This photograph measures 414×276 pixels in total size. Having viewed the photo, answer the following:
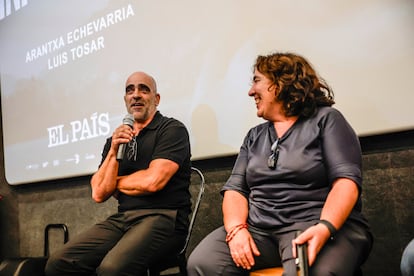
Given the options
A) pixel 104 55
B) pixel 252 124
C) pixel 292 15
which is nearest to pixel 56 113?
pixel 104 55

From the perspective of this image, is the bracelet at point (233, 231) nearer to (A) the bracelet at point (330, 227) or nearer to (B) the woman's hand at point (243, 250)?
(B) the woman's hand at point (243, 250)

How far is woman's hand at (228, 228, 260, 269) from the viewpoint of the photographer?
5.02ft

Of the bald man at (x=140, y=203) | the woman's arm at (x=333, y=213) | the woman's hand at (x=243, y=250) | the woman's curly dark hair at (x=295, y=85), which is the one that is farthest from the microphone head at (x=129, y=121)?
the woman's arm at (x=333, y=213)

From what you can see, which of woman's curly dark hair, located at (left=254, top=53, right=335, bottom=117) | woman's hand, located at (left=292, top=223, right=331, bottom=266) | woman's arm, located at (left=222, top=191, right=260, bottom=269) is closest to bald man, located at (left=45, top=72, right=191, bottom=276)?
woman's arm, located at (left=222, top=191, right=260, bottom=269)

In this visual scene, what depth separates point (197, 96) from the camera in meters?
2.68

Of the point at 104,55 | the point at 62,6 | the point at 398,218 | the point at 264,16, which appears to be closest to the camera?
the point at 398,218

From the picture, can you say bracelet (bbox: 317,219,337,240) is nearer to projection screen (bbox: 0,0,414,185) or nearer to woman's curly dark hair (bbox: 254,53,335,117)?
woman's curly dark hair (bbox: 254,53,335,117)

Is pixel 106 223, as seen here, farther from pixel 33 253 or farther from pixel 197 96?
pixel 33 253

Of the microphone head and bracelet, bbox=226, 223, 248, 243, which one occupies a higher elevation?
the microphone head

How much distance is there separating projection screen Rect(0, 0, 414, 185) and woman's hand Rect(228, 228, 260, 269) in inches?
32.0

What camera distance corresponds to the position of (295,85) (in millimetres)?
1734

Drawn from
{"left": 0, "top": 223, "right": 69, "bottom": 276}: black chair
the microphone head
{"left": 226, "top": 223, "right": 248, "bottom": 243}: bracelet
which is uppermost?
the microphone head

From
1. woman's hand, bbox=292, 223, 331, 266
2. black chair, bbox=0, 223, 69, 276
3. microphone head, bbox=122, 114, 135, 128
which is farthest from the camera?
black chair, bbox=0, 223, 69, 276

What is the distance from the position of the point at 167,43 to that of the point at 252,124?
0.77 m
